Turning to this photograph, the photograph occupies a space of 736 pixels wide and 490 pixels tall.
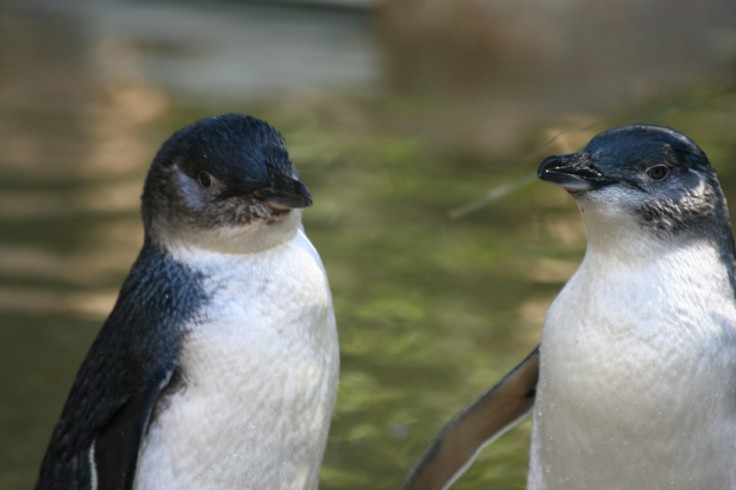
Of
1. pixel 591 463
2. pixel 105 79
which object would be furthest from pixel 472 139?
pixel 591 463

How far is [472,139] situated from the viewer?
621 centimetres

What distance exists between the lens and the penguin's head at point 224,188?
217 centimetres

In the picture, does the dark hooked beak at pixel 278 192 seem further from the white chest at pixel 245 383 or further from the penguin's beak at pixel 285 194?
the white chest at pixel 245 383

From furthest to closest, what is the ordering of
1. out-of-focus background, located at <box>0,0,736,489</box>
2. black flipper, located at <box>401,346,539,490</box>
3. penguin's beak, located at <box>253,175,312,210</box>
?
out-of-focus background, located at <box>0,0,736,489</box>, black flipper, located at <box>401,346,539,490</box>, penguin's beak, located at <box>253,175,312,210</box>

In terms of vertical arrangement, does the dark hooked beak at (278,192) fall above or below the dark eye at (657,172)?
above

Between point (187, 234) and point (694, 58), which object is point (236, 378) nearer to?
point (187, 234)

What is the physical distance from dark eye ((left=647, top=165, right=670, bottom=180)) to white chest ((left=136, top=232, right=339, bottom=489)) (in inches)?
29.3

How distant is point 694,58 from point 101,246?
5.00 meters

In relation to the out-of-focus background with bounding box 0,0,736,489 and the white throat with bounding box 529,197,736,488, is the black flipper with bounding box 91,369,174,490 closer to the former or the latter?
the white throat with bounding box 529,197,736,488

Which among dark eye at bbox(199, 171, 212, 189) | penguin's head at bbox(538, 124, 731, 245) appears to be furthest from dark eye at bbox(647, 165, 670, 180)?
dark eye at bbox(199, 171, 212, 189)

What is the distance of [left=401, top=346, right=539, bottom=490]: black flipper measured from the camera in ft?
8.71

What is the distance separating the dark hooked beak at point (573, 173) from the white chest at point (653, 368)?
0.18 meters

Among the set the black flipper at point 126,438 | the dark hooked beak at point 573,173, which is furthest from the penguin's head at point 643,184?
the black flipper at point 126,438

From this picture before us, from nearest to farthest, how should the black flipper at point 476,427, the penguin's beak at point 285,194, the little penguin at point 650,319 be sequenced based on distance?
the penguin's beak at point 285,194, the little penguin at point 650,319, the black flipper at point 476,427
